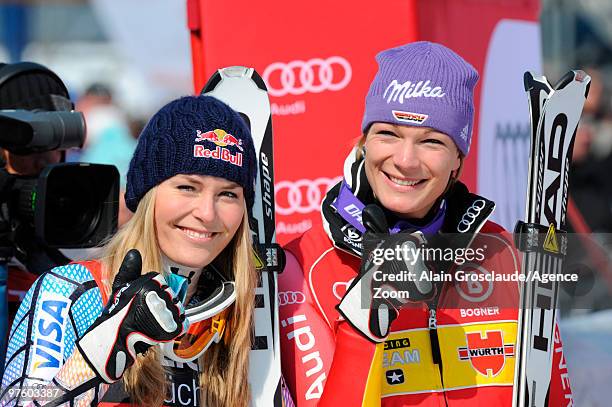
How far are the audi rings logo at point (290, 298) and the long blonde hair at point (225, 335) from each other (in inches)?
5.9

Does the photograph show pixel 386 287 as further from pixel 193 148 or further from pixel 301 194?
pixel 301 194

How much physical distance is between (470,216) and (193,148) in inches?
32.3

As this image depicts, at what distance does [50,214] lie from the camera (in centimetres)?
305

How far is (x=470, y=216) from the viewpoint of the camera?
2.83 m

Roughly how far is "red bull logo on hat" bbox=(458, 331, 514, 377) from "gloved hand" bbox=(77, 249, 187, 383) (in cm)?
90

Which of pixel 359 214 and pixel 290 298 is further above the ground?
pixel 359 214

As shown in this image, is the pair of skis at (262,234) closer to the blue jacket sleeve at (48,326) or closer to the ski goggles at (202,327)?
the ski goggles at (202,327)

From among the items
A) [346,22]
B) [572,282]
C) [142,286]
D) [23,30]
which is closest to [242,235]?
[142,286]

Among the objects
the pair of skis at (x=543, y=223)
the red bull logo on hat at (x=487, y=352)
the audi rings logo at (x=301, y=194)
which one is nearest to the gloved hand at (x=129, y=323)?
the red bull logo on hat at (x=487, y=352)

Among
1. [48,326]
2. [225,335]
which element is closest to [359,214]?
[225,335]

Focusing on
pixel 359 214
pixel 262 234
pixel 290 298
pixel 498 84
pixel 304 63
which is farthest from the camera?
pixel 498 84

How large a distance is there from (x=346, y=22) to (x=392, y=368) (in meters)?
1.58

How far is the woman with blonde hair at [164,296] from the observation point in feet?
7.47

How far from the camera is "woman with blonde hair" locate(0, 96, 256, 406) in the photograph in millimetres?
2277
